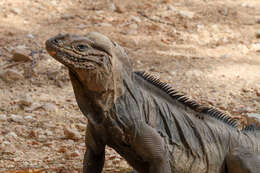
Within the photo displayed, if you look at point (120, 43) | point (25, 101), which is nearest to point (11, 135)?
point (25, 101)

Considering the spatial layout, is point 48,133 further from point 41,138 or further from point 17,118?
point 17,118

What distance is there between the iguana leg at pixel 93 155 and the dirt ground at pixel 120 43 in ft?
2.98

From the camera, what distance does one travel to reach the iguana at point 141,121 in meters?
3.38

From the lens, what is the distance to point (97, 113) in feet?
11.7

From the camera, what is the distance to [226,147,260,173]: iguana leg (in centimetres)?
390

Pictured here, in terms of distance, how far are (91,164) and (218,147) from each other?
1.07 m

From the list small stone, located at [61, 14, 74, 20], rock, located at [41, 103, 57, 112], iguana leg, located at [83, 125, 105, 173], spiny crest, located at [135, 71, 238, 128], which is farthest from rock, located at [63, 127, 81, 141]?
small stone, located at [61, 14, 74, 20]

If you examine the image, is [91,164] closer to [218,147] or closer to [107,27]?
[218,147]

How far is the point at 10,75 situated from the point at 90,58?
4342 millimetres

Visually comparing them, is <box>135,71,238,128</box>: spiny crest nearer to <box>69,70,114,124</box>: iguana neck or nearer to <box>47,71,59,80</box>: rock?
<box>69,70,114,124</box>: iguana neck

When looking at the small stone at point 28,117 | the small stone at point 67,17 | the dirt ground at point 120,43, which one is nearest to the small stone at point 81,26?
the dirt ground at point 120,43

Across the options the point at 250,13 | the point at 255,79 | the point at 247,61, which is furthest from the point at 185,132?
the point at 250,13

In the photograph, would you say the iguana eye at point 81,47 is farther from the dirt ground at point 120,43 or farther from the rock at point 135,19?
Answer: the rock at point 135,19

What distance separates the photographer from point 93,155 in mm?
4004
